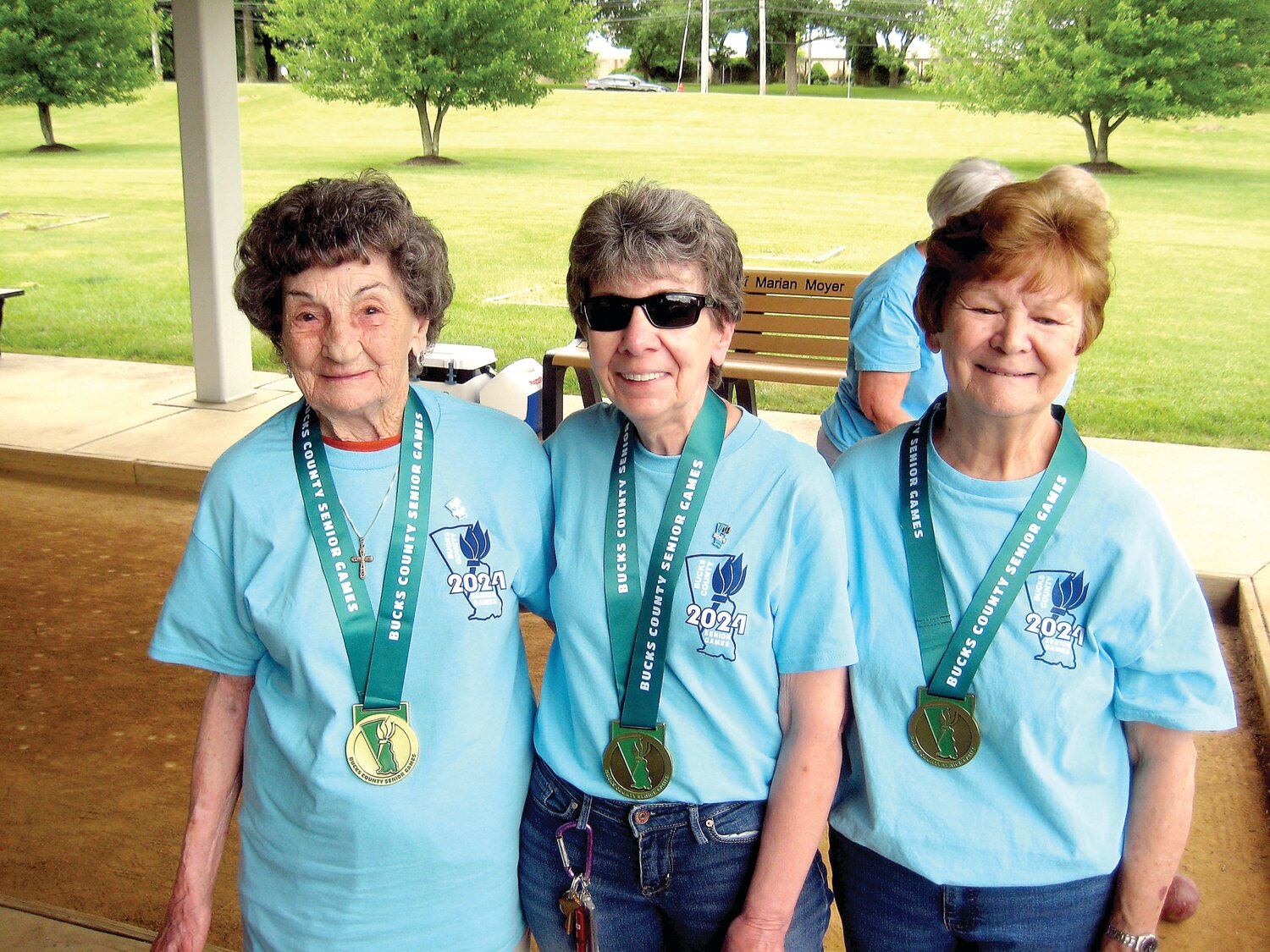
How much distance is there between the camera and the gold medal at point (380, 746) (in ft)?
5.59

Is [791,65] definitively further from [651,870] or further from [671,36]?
[651,870]

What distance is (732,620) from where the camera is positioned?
1.70 m

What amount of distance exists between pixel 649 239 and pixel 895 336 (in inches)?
75.7

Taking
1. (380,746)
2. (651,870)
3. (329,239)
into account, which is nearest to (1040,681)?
(651,870)

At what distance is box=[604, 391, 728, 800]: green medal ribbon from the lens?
1700 mm

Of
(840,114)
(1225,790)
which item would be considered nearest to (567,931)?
(1225,790)

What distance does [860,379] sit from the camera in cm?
354

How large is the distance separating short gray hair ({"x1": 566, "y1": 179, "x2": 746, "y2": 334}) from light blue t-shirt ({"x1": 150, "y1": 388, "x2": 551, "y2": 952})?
0.36 meters

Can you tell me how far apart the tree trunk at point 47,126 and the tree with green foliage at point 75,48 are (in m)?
3.19

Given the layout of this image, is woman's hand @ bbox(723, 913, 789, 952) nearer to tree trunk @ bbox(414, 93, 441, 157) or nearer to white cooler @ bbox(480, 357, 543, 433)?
white cooler @ bbox(480, 357, 543, 433)

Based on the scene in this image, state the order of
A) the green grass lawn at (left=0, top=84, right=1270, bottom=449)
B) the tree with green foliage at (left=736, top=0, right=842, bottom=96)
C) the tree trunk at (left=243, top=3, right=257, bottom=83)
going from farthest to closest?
the tree trunk at (left=243, top=3, right=257, bottom=83) → the tree with green foliage at (left=736, top=0, right=842, bottom=96) → the green grass lawn at (left=0, top=84, right=1270, bottom=449)

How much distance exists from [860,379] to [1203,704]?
2.02m

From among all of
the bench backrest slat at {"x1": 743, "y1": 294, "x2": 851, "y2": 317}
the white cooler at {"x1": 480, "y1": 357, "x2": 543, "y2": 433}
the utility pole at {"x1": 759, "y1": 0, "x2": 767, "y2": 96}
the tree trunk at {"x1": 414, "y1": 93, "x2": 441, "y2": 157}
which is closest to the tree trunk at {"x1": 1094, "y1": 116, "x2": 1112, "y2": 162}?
the utility pole at {"x1": 759, "y1": 0, "x2": 767, "y2": 96}

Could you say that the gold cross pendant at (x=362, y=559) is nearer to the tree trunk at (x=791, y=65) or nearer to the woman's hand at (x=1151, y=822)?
the woman's hand at (x=1151, y=822)
